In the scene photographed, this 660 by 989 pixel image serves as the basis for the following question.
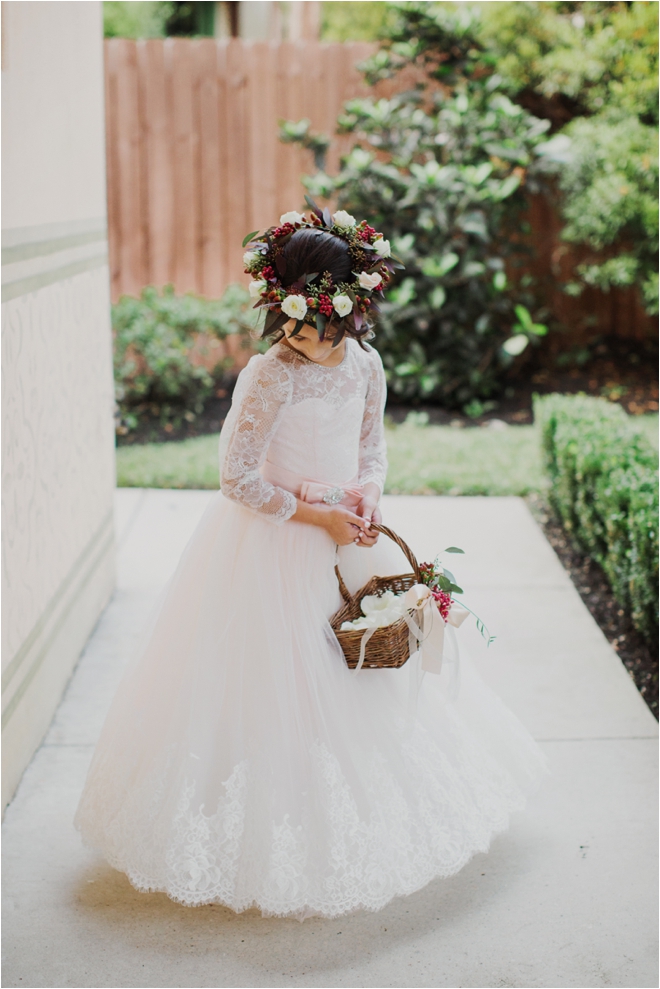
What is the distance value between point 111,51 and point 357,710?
7.04 meters

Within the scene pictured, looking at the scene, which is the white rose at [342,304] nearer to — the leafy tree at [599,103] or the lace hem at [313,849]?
the lace hem at [313,849]

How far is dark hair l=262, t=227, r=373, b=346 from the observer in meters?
2.51

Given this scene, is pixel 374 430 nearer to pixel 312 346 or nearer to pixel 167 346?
pixel 312 346

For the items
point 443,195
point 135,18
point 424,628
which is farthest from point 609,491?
point 135,18

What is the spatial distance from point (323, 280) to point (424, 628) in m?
0.95

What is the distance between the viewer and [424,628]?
2.51m

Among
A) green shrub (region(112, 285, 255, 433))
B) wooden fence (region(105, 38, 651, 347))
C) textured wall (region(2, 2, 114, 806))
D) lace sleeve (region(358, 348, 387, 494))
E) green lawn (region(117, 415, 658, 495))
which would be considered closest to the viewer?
lace sleeve (region(358, 348, 387, 494))

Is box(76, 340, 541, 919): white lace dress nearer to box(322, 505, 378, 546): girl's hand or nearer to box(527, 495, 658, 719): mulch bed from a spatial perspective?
box(322, 505, 378, 546): girl's hand

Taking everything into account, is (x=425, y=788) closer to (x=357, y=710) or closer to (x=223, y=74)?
(x=357, y=710)

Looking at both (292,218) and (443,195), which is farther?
(443,195)

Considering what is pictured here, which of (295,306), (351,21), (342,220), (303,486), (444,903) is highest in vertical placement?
(351,21)

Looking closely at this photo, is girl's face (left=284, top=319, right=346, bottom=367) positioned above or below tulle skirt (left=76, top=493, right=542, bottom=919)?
above

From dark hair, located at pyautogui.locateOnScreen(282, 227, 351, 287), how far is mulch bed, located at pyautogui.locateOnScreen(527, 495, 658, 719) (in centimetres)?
226

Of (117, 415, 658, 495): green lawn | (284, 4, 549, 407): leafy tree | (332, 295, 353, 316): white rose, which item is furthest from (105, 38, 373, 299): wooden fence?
(332, 295, 353, 316): white rose
